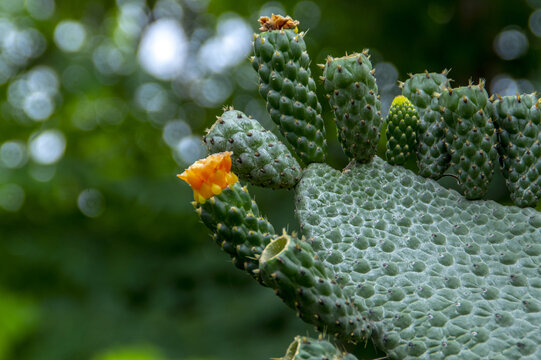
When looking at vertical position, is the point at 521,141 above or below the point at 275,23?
below

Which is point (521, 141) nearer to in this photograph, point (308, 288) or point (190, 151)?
point (308, 288)

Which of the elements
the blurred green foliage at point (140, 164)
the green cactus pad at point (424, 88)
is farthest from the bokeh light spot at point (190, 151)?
the green cactus pad at point (424, 88)

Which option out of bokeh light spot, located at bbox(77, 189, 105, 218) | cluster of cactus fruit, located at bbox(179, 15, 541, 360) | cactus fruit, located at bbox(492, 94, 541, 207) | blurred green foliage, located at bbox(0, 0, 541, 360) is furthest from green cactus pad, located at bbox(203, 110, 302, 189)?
bokeh light spot, located at bbox(77, 189, 105, 218)

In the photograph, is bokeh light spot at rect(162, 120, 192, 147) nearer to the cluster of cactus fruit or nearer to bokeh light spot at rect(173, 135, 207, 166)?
bokeh light spot at rect(173, 135, 207, 166)

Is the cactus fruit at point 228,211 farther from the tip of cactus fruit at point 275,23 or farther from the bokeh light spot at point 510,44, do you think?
the bokeh light spot at point 510,44

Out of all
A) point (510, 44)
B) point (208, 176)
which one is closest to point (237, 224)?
point (208, 176)
